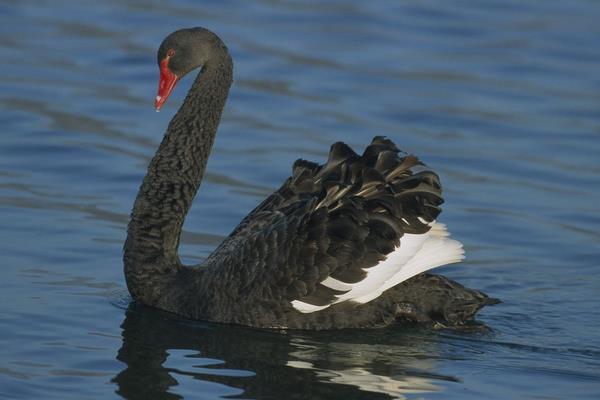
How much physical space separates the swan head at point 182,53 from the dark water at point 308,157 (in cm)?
124

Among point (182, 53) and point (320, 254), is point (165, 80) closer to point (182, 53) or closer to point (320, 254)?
point (182, 53)

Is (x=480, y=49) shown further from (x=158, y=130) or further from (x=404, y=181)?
(x=404, y=181)

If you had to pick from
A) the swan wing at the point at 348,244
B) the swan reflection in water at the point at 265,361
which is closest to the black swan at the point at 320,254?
the swan wing at the point at 348,244

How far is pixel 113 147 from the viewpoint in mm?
11531

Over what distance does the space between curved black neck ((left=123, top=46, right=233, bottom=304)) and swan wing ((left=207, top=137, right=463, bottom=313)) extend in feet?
1.44

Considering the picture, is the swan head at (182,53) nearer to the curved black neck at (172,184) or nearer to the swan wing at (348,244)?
the curved black neck at (172,184)

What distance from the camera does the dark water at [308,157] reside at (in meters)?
7.22

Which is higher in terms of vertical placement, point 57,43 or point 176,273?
point 57,43

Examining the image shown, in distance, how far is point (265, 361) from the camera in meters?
7.30

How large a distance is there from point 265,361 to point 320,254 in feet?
2.18

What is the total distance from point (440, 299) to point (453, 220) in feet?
7.60

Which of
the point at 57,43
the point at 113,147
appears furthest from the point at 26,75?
the point at 113,147

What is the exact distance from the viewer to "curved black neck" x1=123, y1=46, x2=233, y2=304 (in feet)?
26.6

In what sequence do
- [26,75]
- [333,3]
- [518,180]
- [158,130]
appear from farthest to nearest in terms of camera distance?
[333,3], [26,75], [158,130], [518,180]
